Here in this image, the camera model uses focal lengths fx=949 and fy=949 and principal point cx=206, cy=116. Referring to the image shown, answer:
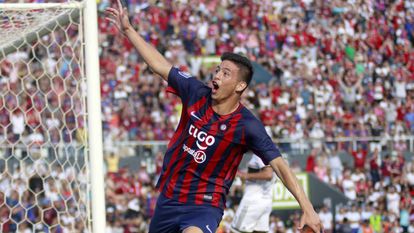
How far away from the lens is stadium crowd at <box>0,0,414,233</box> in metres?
18.7

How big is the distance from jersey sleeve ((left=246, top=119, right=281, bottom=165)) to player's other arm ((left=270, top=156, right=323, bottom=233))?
0.06 m

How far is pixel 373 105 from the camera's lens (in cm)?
2466

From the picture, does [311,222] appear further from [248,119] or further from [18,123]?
[18,123]

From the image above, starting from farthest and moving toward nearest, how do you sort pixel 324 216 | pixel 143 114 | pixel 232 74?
pixel 143 114
pixel 324 216
pixel 232 74

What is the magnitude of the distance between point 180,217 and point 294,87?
1800 cm

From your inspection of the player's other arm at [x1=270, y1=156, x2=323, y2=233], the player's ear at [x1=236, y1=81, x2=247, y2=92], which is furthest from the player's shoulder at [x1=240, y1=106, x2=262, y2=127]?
the player's other arm at [x1=270, y1=156, x2=323, y2=233]

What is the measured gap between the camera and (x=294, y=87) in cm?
2416

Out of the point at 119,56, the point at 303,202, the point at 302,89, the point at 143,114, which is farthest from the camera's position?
the point at 302,89

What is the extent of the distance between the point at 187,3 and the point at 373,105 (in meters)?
5.67

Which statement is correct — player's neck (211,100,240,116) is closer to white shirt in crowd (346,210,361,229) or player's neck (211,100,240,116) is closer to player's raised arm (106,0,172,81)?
player's raised arm (106,0,172,81)

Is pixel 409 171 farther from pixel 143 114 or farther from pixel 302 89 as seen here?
pixel 143 114

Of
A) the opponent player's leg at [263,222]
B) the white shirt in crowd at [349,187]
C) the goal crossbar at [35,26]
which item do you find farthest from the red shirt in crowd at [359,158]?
the goal crossbar at [35,26]

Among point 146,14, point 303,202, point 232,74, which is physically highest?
point 146,14

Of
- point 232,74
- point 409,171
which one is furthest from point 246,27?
point 232,74
